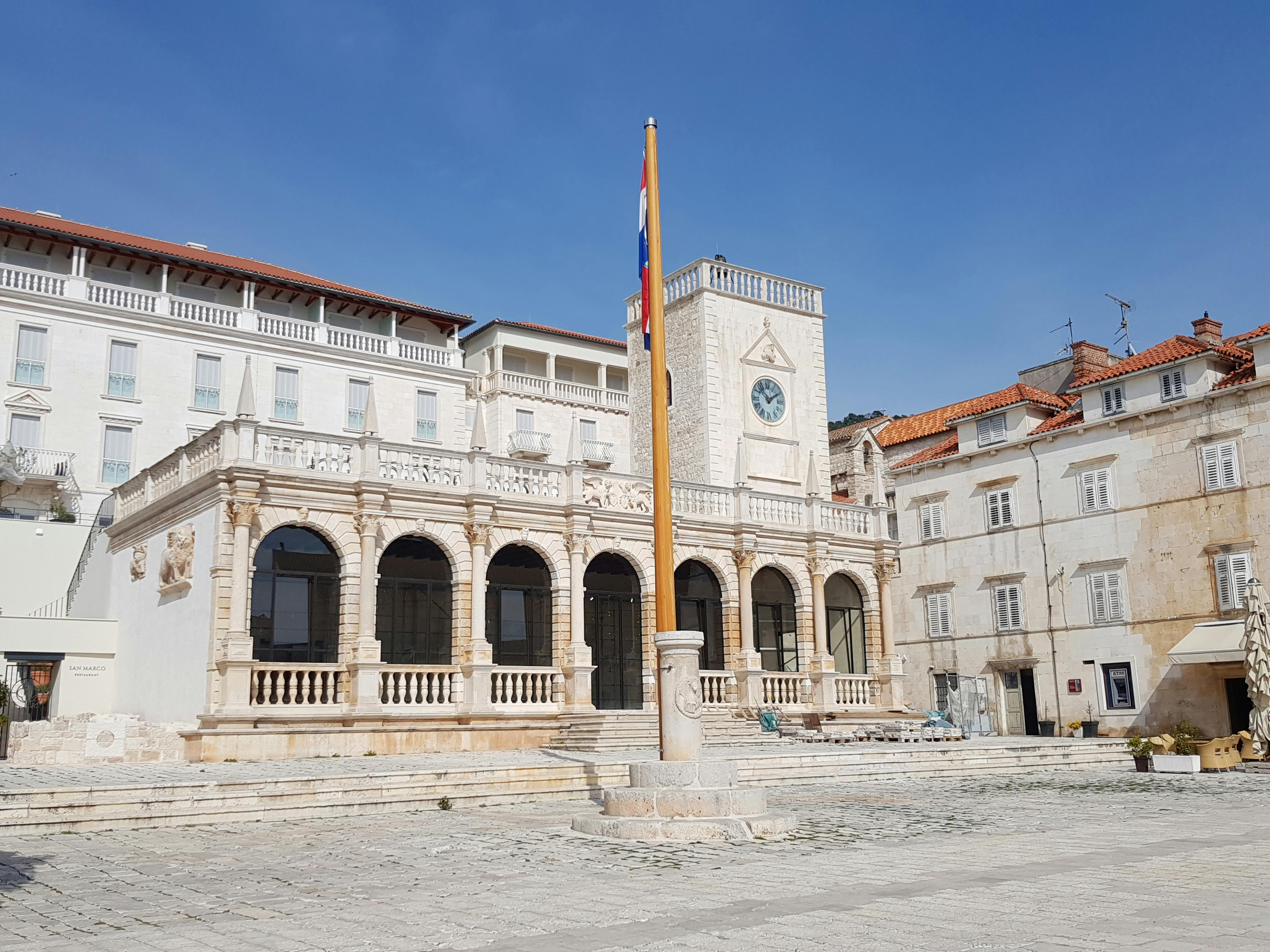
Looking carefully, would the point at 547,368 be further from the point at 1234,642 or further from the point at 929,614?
the point at 1234,642

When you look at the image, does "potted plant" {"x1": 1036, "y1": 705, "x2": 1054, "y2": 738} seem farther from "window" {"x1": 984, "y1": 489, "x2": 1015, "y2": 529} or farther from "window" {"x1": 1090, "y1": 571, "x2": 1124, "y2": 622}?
"window" {"x1": 984, "y1": 489, "x2": 1015, "y2": 529}

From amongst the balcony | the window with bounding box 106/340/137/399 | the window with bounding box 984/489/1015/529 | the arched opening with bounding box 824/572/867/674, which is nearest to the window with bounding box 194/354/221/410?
the window with bounding box 106/340/137/399

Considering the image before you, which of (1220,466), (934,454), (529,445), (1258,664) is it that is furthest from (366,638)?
(1220,466)

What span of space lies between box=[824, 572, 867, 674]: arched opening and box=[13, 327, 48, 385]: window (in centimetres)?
2573

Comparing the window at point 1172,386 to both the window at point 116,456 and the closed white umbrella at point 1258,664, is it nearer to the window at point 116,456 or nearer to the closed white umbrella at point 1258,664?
the closed white umbrella at point 1258,664

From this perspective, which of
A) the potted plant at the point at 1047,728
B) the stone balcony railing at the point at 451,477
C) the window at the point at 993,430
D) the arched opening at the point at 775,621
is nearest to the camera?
the stone balcony railing at the point at 451,477

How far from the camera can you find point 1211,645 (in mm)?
30156

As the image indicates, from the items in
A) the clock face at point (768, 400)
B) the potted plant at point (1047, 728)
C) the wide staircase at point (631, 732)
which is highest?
the clock face at point (768, 400)

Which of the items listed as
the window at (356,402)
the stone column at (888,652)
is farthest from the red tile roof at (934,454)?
the window at (356,402)

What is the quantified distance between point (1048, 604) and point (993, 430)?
6.04 m

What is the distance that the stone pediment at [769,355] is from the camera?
119 feet

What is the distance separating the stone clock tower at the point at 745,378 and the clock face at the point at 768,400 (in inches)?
1.2

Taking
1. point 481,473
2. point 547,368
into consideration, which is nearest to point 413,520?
point 481,473

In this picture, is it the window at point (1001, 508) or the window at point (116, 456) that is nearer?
the window at point (1001, 508)
